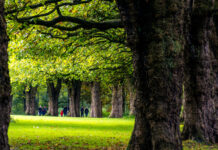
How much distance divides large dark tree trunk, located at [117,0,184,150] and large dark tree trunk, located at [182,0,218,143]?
12.9ft

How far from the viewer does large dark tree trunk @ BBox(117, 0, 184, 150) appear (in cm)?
626

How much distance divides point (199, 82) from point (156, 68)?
4.50 m

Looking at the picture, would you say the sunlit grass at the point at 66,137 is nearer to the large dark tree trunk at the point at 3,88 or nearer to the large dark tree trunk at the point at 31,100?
the large dark tree trunk at the point at 3,88

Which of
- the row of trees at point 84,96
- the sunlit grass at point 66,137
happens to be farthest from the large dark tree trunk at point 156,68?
the row of trees at point 84,96

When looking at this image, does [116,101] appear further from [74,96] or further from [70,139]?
[70,139]

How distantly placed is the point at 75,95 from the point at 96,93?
181 inches

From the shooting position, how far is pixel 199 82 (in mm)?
10328

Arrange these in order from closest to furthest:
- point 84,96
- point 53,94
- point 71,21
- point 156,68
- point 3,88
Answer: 1. point 3,88
2. point 156,68
3. point 71,21
4. point 53,94
5. point 84,96

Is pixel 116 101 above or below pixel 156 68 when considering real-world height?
below

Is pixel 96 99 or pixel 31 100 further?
pixel 31 100

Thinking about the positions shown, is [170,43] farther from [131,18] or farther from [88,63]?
[88,63]

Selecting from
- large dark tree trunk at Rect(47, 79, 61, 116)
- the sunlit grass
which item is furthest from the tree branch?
large dark tree trunk at Rect(47, 79, 61, 116)

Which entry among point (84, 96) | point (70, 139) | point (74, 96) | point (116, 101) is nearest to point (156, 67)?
point (70, 139)

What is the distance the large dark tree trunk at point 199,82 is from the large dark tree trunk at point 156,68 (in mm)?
3940
